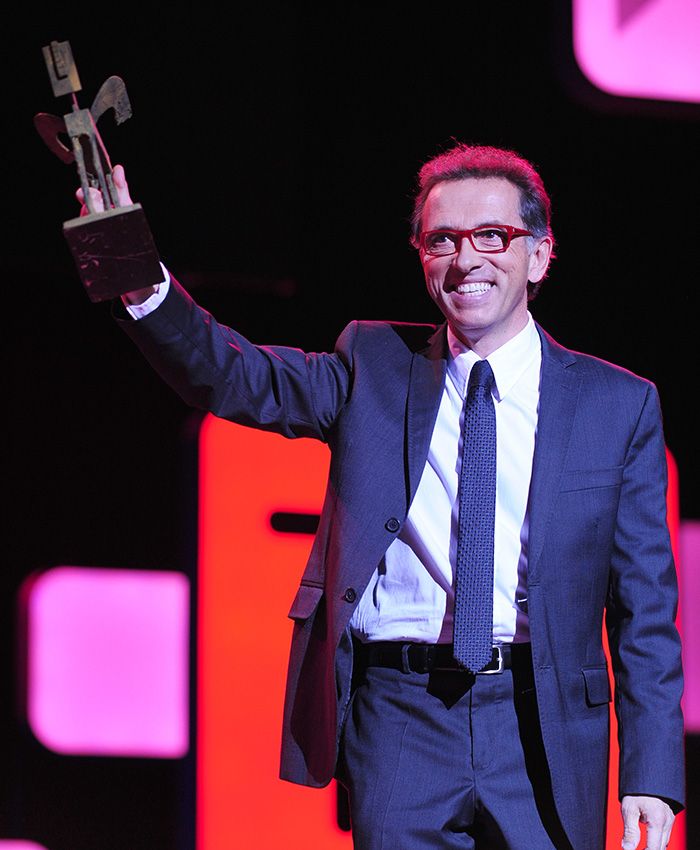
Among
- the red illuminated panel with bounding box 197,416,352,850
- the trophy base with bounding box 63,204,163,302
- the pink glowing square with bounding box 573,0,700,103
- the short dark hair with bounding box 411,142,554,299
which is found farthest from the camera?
the pink glowing square with bounding box 573,0,700,103

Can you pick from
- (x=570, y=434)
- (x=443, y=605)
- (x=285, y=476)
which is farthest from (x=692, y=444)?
(x=443, y=605)

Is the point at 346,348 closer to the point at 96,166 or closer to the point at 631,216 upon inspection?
the point at 96,166

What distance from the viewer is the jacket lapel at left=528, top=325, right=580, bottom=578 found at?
1.86 metres

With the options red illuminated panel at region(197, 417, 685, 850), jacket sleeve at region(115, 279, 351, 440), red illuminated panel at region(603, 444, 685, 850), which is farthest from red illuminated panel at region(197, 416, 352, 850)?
jacket sleeve at region(115, 279, 351, 440)

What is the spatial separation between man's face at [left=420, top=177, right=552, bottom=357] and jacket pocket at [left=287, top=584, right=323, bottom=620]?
49cm

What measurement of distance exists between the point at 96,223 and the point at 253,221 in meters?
1.49

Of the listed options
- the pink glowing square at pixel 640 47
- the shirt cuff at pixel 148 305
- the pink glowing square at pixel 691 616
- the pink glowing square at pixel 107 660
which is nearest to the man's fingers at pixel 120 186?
the shirt cuff at pixel 148 305

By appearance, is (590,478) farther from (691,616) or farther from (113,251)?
(691,616)

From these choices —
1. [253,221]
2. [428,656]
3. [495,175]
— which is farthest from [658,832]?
[253,221]

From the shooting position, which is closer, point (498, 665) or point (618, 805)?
point (498, 665)

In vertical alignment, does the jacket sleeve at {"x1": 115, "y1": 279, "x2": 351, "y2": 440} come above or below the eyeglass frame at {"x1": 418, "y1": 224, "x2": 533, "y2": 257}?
below

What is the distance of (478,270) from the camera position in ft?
6.51

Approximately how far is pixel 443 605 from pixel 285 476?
99 cm

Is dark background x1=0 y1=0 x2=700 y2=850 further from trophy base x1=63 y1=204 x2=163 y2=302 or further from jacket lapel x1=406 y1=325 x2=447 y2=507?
trophy base x1=63 y1=204 x2=163 y2=302
